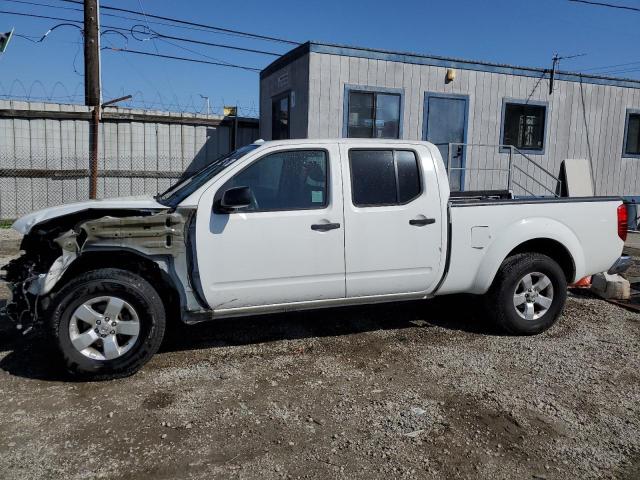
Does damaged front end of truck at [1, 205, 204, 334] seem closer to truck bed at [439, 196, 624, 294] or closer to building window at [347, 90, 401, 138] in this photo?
truck bed at [439, 196, 624, 294]

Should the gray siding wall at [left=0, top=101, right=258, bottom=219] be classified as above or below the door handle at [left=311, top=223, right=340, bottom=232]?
above

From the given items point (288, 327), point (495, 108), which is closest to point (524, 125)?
point (495, 108)

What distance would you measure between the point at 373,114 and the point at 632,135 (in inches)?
289

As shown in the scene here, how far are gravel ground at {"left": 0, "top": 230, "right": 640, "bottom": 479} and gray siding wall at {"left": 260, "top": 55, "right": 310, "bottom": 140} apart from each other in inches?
251

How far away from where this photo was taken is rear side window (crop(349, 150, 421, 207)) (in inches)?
179

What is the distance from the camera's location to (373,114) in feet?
36.5

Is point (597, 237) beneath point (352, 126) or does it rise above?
beneath

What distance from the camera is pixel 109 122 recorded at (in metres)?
13.0

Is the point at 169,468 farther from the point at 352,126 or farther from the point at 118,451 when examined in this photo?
the point at 352,126

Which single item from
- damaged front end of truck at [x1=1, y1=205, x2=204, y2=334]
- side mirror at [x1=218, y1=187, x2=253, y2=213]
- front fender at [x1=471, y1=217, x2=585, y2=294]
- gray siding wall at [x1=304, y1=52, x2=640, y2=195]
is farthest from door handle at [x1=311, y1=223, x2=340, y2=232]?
gray siding wall at [x1=304, y1=52, x2=640, y2=195]

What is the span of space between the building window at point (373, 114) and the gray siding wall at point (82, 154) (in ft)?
14.8

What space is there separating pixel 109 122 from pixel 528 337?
11.2 meters

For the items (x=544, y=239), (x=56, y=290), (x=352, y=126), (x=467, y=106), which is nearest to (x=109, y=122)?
(x=352, y=126)

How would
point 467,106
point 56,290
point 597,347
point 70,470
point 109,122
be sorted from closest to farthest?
point 70,470
point 56,290
point 597,347
point 467,106
point 109,122
